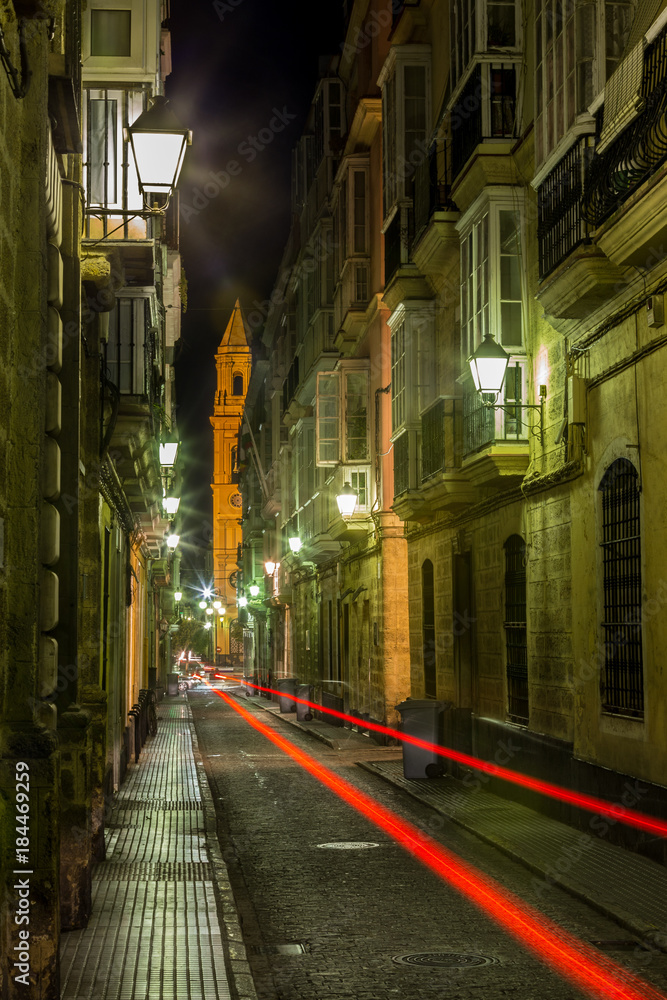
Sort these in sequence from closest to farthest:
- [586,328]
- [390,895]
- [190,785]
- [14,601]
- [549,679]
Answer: [14,601] < [390,895] < [586,328] < [549,679] < [190,785]

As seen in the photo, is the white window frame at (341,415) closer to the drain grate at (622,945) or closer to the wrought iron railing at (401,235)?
the wrought iron railing at (401,235)

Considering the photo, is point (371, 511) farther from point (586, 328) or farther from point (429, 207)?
point (586, 328)

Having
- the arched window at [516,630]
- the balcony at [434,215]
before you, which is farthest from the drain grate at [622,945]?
the balcony at [434,215]

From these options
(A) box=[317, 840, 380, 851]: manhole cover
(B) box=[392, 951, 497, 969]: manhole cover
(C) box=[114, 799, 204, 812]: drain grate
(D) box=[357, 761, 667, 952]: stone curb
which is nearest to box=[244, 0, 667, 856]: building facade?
(D) box=[357, 761, 667, 952]: stone curb

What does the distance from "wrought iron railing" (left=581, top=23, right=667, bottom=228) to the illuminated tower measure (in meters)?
103

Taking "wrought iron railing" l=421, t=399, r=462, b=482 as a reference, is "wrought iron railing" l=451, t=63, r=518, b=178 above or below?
above

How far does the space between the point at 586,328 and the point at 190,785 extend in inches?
366

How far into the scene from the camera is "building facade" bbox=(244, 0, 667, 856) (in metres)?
11.6

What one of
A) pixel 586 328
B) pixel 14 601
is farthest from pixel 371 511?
pixel 14 601

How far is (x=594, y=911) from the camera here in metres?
9.33

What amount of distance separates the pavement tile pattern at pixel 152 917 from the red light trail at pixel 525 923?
6.90 feet

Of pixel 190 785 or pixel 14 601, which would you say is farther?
pixel 190 785

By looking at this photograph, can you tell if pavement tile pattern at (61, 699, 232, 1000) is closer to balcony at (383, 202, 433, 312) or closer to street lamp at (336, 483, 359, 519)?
balcony at (383, 202, 433, 312)

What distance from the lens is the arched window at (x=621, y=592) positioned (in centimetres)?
1200
